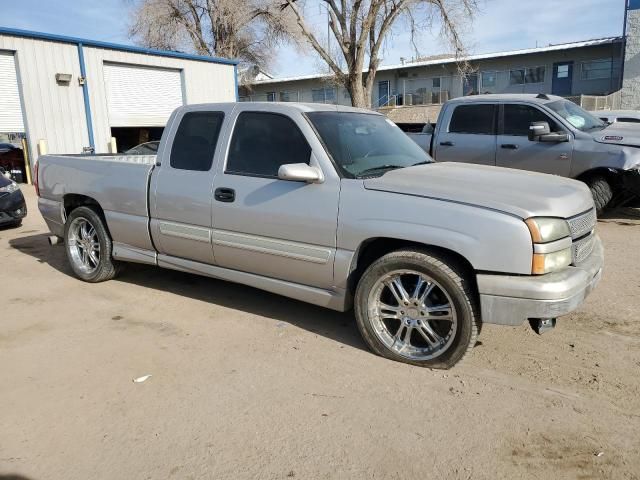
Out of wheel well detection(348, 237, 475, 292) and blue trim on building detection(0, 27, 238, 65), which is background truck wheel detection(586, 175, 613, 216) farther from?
blue trim on building detection(0, 27, 238, 65)

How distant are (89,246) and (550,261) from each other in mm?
4702

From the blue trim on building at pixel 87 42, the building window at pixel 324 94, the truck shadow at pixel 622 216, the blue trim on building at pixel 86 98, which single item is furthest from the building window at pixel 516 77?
the truck shadow at pixel 622 216

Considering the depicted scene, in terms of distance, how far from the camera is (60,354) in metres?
4.04

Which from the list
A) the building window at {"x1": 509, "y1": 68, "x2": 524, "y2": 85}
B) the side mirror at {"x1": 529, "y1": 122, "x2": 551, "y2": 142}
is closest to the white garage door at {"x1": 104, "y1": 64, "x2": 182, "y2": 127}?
the side mirror at {"x1": 529, "y1": 122, "x2": 551, "y2": 142}

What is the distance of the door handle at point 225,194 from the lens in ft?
14.5

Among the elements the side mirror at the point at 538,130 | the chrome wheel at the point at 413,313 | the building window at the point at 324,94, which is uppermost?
the building window at the point at 324,94

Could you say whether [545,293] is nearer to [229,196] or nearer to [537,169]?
[229,196]

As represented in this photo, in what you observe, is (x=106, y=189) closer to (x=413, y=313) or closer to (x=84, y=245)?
(x=84, y=245)

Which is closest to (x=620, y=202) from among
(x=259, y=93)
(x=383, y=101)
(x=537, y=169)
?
(x=537, y=169)

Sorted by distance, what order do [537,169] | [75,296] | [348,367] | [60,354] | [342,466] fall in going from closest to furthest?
1. [342,466]
2. [348,367]
3. [60,354]
4. [75,296]
5. [537,169]

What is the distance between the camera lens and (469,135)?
8.86 meters

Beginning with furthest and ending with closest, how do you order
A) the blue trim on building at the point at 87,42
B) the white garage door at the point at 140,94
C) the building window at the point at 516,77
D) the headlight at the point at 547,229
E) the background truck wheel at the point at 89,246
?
the building window at the point at 516,77
the white garage door at the point at 140,94
the blue trim on building at the point at 87,42
the background truck wheel at the point at 89,246
the headlight at the point at 547,229

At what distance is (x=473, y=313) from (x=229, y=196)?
7.02 ft

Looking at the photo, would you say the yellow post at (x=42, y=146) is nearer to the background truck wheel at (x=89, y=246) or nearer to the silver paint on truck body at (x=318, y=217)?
the background truck wheel at (x=89, y=246)
